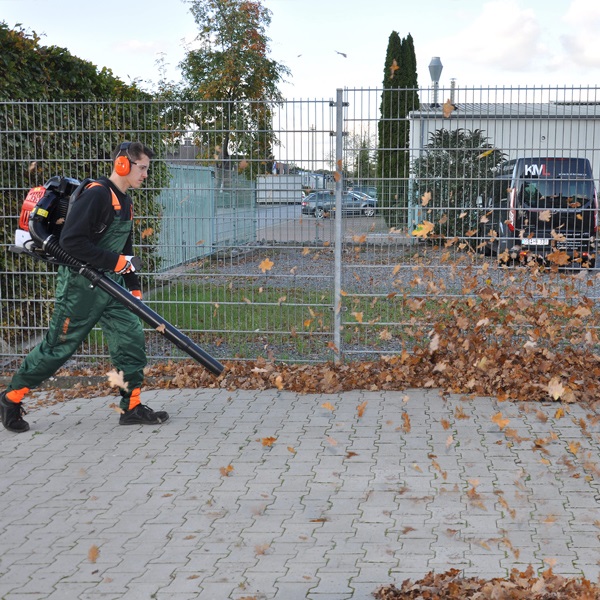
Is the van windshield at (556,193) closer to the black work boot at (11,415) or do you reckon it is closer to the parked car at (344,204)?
the parked car at (344,204)

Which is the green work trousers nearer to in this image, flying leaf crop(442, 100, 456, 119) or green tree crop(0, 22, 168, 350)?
green tree crop(0, 22, 168, 350)

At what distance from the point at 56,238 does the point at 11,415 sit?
1434mm

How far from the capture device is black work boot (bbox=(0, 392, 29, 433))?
266 inches

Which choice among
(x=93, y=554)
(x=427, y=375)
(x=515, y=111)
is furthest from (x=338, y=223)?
(x=93, y=554)

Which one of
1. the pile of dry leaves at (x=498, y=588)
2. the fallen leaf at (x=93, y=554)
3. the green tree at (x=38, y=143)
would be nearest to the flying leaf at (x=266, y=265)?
the green tree at (x=38, y=143)

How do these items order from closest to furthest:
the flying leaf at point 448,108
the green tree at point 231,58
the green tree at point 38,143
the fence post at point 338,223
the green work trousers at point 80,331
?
the green work trousers at point 80,331
the flying leaf at point 448,108
the fence post at point 338,223
the green tree at point 38,143
the green tree at point 231,58

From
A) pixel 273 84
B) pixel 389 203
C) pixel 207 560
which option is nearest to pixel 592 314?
pixel 389 203

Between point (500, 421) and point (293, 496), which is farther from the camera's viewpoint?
point (500, 421)

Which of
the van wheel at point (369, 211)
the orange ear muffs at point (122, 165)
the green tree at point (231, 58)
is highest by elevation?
the green tree at point (231, 58)

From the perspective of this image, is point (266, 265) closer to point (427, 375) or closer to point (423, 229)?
point (423, 229)

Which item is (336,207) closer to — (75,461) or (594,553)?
(75,461)

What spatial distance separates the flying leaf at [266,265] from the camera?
26.9 feet

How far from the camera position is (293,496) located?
534 cm

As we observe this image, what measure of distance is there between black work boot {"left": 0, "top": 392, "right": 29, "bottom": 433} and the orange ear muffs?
1.94 meters
